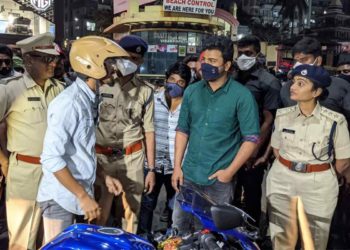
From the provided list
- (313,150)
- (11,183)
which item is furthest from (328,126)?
(11,183)

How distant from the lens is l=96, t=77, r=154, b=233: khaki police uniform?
3576mm

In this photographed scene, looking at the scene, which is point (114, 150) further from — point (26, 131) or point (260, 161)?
point (260, 161)

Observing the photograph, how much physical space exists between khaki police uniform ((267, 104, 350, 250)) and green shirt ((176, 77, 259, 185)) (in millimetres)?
387

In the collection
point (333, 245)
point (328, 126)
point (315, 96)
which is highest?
point (315, 96)

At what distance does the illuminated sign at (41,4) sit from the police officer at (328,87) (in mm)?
19742

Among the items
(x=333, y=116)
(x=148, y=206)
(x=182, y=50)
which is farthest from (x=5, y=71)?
(x=182, y=50)

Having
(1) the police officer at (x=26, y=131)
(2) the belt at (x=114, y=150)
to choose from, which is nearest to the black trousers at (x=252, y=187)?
(2) the belt at (x=114, y=150)

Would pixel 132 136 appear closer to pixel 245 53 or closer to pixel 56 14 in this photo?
pixel 245 53

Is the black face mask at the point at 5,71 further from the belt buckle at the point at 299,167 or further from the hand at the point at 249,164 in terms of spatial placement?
the belt buckle at the point at 299,167

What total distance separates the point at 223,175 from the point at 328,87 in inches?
64.3

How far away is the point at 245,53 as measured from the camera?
4.50 metres

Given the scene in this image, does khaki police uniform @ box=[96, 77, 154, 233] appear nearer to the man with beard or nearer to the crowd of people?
the crowd of people

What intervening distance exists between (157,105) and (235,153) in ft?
4.34

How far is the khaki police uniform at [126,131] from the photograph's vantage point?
11.7ft
